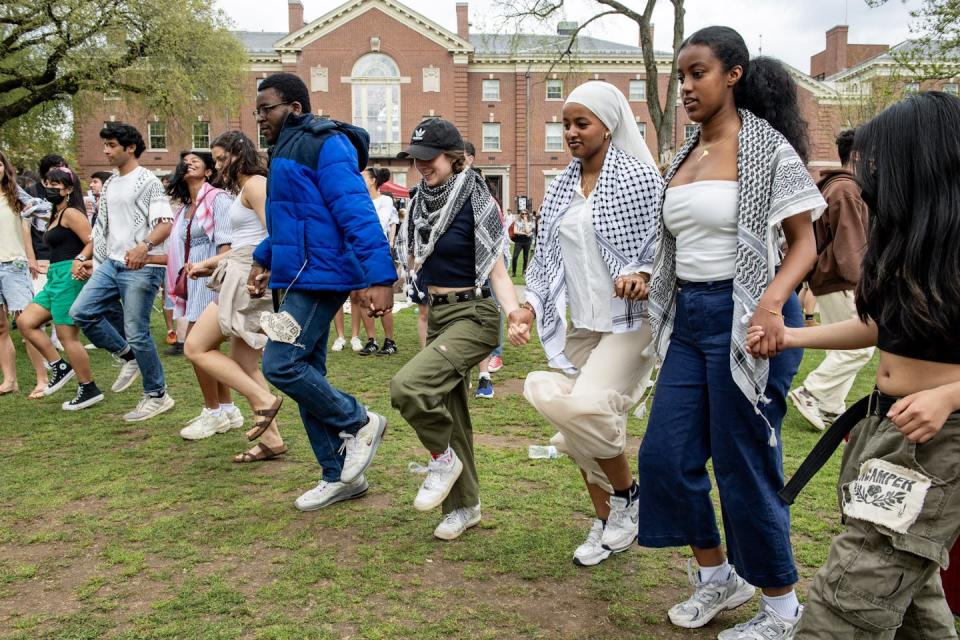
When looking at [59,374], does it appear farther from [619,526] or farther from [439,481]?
[619,526]

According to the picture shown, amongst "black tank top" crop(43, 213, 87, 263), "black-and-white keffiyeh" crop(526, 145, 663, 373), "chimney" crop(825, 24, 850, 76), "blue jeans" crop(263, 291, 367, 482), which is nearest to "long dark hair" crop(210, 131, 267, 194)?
"blue jeans" crop(263, 291, 367, 482)

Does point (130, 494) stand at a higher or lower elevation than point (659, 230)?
lower

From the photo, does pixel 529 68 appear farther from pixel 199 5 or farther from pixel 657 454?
pixel 657 454

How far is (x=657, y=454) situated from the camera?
9.90ft

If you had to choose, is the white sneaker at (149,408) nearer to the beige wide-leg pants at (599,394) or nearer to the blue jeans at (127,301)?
the blue jeans at (127,301)

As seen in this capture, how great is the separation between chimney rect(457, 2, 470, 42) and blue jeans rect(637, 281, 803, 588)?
166ft

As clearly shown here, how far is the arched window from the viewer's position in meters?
48.0

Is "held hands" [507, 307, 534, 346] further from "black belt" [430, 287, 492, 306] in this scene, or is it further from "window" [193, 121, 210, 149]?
"window" [193, 121, 210, 149]

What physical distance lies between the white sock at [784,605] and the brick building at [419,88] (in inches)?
1762

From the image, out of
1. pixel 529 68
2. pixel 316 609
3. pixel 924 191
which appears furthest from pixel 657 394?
pixel 529 68

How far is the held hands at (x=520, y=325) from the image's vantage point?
3.58m

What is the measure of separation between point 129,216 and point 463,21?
47.8 metres

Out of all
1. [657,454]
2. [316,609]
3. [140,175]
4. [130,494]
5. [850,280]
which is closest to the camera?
[657,454]

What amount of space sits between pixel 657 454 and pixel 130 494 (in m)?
3.28
